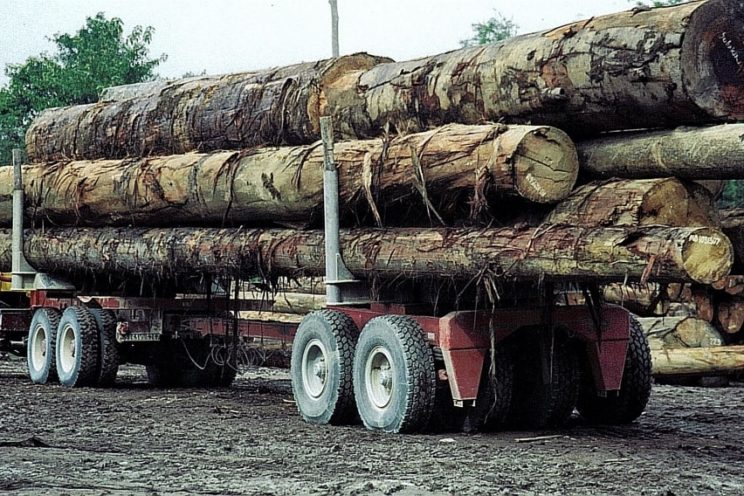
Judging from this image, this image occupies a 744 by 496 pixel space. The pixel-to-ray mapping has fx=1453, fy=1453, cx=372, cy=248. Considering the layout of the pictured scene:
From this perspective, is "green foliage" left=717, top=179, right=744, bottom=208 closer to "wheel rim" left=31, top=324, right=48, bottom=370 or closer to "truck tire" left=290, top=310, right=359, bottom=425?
"wheel rim" left=31, top=324, right=48, bottom=370

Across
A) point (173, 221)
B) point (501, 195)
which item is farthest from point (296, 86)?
point (501, 195)

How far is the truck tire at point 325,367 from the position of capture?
1266 cm

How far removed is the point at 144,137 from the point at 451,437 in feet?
19.5

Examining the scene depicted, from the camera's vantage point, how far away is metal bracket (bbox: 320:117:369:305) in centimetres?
1259

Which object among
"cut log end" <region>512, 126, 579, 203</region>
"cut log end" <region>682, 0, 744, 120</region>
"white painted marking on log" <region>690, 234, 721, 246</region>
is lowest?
"white painted marking on log" <region>690, 234, 721, 246</region>

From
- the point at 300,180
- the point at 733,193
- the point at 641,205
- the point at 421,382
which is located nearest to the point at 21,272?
the point at 300,180

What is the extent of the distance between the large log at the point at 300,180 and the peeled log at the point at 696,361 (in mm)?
5331

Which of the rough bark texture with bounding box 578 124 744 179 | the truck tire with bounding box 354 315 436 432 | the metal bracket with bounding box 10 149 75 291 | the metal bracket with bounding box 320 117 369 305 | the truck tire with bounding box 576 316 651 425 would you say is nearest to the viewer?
the rough bark texture with bounding box 578 124 744 179

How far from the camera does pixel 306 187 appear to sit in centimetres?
1309

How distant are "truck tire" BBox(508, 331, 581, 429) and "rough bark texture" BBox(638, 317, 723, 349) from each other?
206 inches

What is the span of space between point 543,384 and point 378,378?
4.58ft

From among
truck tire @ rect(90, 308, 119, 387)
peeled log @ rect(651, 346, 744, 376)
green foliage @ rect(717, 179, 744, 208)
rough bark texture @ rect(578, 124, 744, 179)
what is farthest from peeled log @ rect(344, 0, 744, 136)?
green foliage @ rect(717, 179, 744, 208)

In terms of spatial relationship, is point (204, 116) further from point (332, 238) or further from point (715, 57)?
point (715, 57)

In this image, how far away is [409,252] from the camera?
11.8 metres
